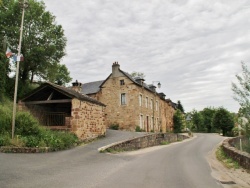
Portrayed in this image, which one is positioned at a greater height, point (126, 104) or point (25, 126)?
point (126, 104)

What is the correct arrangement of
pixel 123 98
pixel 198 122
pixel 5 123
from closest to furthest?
pixel 5 123 < pixel 123 98 < pixel 198 122

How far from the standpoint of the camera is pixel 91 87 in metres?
35.6

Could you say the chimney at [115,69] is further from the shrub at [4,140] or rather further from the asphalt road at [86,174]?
the asphalt road at [86,174]

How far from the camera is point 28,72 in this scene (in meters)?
26.4

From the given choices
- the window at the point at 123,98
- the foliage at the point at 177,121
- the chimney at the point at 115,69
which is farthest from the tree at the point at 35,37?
the foliage at the point at 177,121

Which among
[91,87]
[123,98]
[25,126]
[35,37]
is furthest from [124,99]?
[25,126]

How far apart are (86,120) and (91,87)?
1780cm

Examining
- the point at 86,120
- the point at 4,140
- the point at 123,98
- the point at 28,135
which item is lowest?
the point at 4,140

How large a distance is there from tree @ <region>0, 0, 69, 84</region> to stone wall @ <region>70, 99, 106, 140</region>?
8.95 meters

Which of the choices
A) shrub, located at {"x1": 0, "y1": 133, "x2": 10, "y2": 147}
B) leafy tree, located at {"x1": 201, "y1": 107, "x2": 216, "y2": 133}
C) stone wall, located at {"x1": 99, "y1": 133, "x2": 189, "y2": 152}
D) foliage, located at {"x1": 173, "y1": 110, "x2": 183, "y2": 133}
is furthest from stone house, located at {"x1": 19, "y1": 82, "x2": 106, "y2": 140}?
leafy tree, located at {"x1": 201, "y1": 107, "x2": 216, "y2": 133}

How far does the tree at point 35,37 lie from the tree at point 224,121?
33.1m

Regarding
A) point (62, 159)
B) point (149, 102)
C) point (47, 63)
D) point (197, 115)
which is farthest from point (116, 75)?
point (197, 115)

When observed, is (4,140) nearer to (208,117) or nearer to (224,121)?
(224,121)

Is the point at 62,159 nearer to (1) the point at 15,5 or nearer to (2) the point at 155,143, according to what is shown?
(2) the point at 155,143
